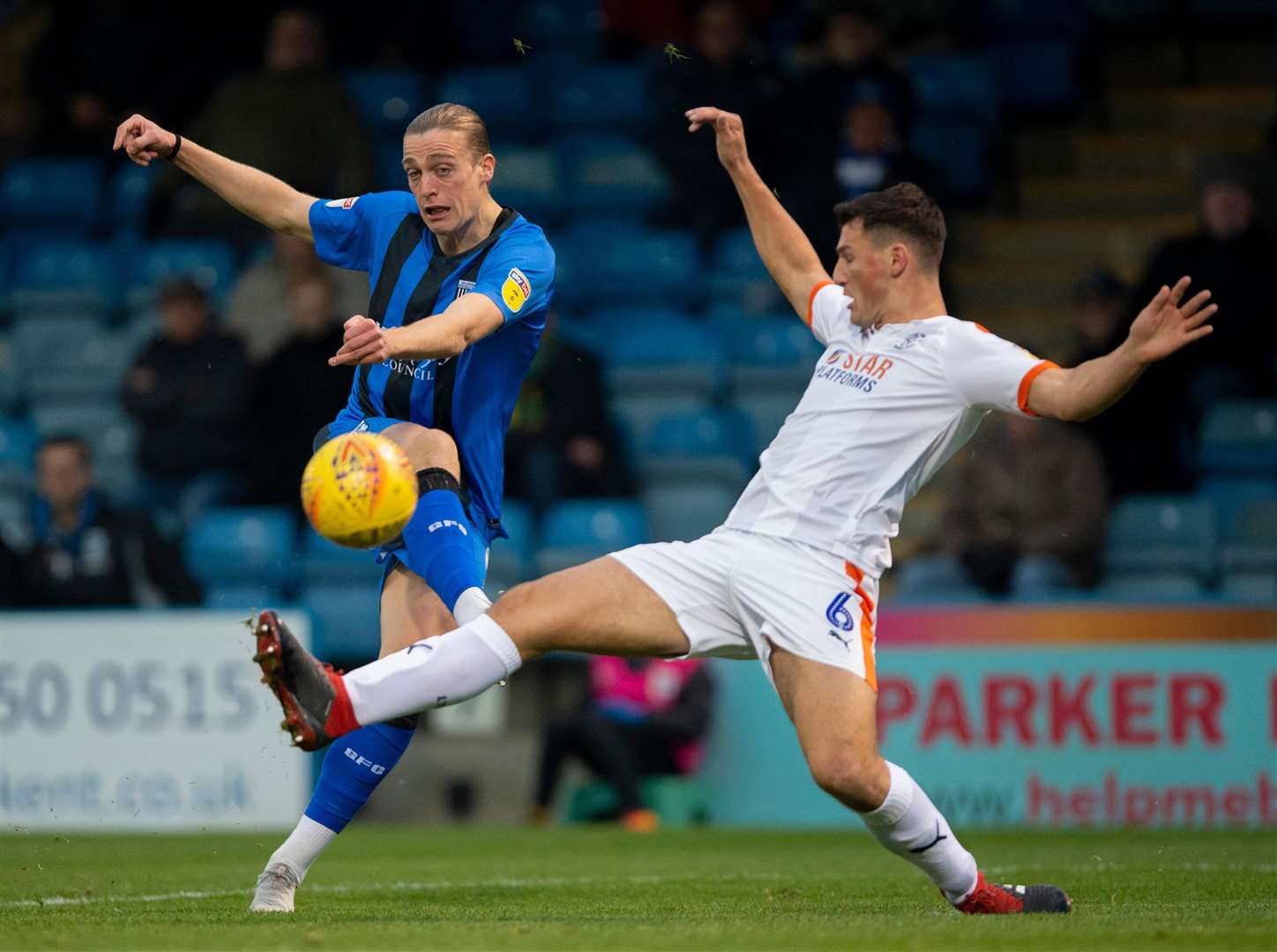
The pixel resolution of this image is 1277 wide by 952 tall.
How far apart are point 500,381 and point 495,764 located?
18.2ft

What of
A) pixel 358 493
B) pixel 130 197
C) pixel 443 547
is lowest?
pixel 443 547

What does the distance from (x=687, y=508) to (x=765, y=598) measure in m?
6.34

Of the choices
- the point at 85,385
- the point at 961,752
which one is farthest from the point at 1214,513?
the point at 85,385

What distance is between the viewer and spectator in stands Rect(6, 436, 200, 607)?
12.2 m

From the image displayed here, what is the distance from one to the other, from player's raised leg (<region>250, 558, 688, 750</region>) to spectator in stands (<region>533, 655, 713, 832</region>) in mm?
5214

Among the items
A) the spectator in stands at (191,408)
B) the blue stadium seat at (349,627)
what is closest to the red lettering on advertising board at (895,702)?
the blue stadium seat at (349,627)

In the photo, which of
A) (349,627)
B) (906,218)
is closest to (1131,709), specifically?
(349,627)

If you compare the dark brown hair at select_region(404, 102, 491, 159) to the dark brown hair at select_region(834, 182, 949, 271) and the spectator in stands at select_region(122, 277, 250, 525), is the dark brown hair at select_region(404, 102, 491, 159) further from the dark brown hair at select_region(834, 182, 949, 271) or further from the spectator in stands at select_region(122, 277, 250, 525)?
the spectator in stands at select_region(122, 277, 250, 525)

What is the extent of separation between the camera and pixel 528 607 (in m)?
6.12

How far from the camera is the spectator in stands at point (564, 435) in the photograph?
12.7 m

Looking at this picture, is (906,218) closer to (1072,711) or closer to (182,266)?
(1072,711)

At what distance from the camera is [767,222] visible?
730cm

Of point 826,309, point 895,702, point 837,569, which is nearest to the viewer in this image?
point 837,569

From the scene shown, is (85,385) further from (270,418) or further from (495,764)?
(495,764)
